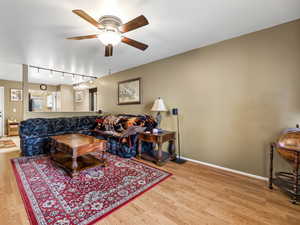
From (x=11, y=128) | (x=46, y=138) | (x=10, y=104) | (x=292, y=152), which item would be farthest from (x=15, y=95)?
(x=292, y=152)

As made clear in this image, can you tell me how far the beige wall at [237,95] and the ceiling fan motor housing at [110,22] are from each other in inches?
69.5

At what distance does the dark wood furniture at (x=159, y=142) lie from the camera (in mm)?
2770

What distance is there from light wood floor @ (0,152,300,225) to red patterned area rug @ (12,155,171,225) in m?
0.11

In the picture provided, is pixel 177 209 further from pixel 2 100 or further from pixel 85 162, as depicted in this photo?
pixel 2 100

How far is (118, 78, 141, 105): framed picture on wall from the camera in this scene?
4.07 meters

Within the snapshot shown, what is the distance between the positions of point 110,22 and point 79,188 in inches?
89.7

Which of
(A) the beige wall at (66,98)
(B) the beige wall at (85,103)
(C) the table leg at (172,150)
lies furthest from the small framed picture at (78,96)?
(C) the table leg at (172,150)

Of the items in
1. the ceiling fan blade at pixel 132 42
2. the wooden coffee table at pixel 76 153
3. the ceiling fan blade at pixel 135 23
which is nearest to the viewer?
the ceiling fan blade at pixel 135 23

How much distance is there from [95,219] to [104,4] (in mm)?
2409

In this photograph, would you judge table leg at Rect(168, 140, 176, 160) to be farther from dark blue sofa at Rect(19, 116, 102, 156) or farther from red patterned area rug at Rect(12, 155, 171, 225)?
dark blue sofa at Rect(19, 116, 102, 156)

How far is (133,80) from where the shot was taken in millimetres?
4172

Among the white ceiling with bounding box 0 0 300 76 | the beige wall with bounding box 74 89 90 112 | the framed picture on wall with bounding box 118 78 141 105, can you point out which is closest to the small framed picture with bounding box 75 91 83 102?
the beige wall with bounding box 74 89 90 112

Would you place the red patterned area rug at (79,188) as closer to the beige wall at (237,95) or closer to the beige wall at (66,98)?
the beige wall at (237,95)

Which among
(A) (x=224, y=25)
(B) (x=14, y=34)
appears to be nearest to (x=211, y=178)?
(A) (x=224, y=25)
